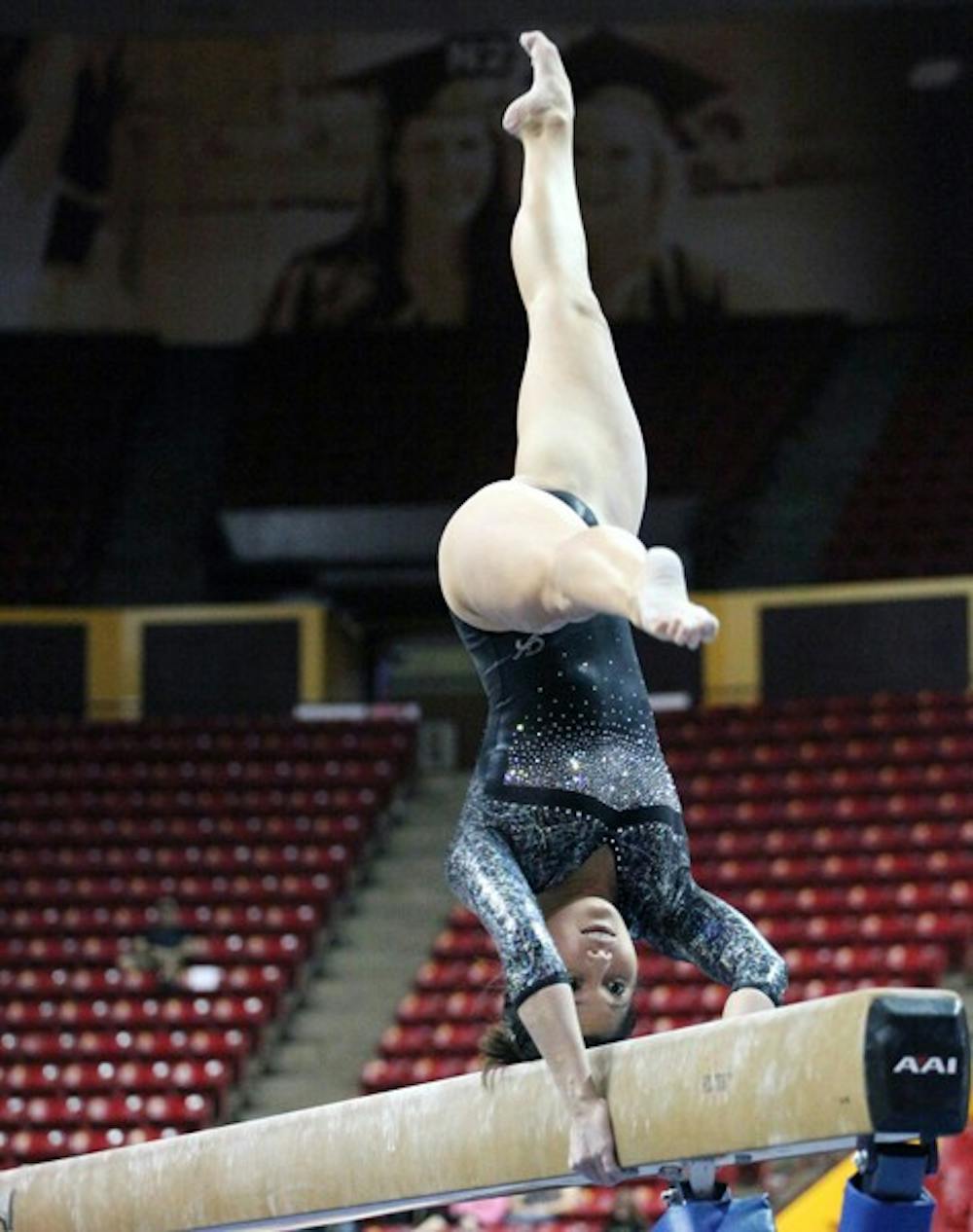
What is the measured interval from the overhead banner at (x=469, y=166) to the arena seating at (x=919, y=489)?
1.24m

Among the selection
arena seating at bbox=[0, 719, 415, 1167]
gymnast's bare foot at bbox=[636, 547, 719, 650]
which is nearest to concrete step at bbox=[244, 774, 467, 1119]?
arena seating at bbox=[0, 719, 415, 1167]

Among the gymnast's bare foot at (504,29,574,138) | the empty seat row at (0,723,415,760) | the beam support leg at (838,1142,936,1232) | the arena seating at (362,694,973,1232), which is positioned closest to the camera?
the beam support leg at (838,1142,936,1232)

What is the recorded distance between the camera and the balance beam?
3.07 meters

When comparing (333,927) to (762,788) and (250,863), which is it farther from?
(762,788)

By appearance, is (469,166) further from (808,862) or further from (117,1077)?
(117,1077)

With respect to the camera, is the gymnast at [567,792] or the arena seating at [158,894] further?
the arena seating at [158,894]

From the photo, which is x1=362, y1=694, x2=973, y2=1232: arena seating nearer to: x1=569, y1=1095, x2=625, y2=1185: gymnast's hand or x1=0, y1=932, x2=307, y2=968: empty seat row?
x1=0, y1=932, x2=307, y2=968: empty seat row

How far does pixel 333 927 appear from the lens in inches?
479

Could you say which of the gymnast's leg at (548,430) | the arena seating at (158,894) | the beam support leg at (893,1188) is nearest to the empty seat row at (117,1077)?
the arena seating at (158,894)

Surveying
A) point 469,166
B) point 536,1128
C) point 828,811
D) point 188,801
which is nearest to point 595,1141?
point 536,1128

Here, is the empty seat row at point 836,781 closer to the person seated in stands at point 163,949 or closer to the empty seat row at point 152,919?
the empty seat row at point 152,919

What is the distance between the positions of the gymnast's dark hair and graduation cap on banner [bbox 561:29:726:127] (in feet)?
46.9

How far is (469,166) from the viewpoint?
18062mm

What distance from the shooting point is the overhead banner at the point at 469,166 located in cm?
1788
